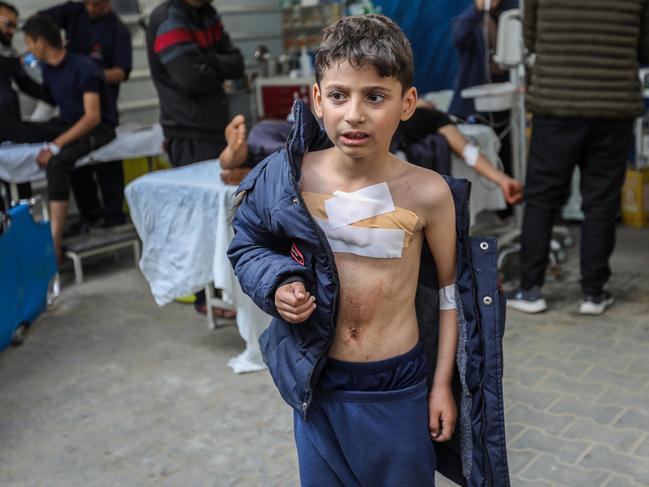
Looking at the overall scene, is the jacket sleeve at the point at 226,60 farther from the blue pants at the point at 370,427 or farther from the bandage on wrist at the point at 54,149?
the blue pants at the point at 370,427

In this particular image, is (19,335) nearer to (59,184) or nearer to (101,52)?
(59,184)

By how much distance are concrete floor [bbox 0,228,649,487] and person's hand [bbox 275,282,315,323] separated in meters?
1.38

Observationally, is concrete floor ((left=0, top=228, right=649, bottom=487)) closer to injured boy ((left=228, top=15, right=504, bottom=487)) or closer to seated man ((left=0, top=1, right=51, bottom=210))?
injured boy ((left=228, top=15, right=504, bottom=487))

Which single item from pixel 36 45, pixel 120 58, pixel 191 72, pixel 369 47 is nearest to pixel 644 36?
pixel 191 72

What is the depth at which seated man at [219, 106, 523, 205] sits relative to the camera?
369cm

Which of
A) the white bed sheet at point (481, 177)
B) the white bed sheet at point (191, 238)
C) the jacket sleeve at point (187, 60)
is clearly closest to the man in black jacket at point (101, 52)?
the jacket sleeve at point (187, 60)

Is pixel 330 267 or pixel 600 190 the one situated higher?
pixel 330 267

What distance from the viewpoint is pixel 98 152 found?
5.85 meters

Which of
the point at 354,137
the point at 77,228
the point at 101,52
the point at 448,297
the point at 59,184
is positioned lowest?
the point at 77,228

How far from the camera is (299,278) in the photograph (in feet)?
5.24

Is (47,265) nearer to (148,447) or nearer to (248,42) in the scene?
(148,447)

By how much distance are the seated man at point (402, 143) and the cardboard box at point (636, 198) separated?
1.83 metres

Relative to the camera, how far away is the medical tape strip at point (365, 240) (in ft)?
5.49

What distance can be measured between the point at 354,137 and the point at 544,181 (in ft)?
8.99
